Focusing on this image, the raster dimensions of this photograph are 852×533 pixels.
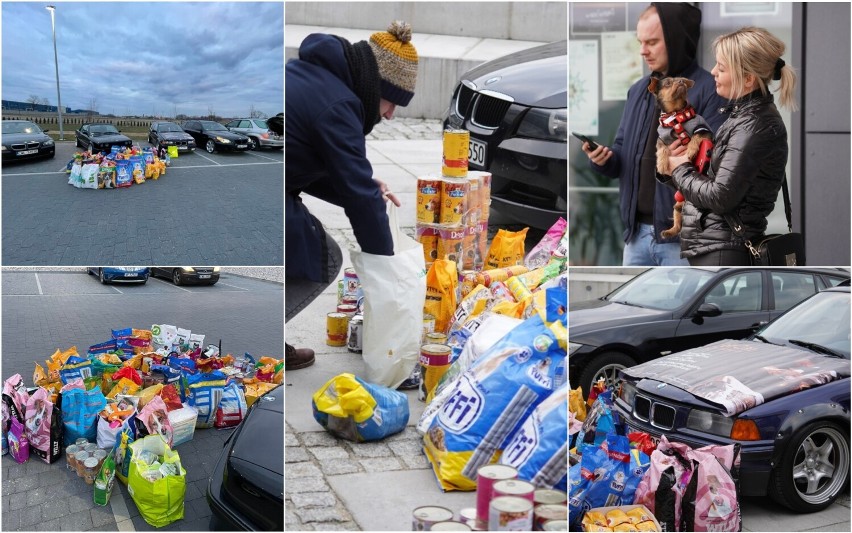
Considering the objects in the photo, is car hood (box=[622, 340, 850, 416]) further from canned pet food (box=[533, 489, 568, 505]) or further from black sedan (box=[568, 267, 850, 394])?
canned pet food (box=[533, 489, 568, 505])

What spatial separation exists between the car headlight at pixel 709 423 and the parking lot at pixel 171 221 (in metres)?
1.96

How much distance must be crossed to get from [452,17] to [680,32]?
1888mm

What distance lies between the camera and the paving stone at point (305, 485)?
321 centimetres

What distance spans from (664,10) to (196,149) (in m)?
1.75

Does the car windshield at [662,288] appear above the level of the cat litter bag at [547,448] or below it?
above

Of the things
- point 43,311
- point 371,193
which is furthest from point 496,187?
point 43,311

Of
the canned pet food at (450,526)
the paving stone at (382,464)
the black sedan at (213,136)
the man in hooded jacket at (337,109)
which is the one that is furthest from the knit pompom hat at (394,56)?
the canned pet food at (450,526)

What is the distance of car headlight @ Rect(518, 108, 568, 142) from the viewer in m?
4.30

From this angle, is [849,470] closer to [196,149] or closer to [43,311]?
[196,149]

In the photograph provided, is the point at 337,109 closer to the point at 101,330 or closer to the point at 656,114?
the point at 656,114

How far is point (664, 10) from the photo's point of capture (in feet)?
9.85

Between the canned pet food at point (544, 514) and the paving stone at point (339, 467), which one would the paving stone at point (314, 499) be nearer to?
the paving stone at point (339, 467)

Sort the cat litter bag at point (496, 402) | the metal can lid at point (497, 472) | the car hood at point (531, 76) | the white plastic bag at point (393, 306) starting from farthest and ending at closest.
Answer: the car hood at point (531, 76)
the white plastic bag at point (393, 306)
the cat litter bag at point (496, 402)
the metal can lid at point (497, 472)

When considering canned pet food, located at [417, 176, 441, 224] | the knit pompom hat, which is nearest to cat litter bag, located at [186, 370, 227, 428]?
canned pet food, located at [417, 176, 441, 224]
